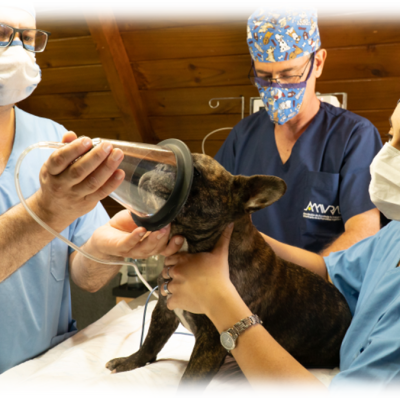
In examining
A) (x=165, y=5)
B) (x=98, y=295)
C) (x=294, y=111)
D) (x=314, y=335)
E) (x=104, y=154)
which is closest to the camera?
(x=104, y=154)

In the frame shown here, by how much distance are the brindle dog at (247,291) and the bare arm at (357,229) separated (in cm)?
34

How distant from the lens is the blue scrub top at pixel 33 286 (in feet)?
4.28

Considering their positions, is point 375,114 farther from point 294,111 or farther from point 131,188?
point 131,188

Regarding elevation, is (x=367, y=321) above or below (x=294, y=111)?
below

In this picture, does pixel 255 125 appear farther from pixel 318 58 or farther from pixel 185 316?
pixel 185 316

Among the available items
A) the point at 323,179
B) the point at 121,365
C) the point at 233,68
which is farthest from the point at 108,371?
the point at 233,68

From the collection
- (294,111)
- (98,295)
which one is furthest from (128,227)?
(98,295)

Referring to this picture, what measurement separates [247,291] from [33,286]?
2.38ft

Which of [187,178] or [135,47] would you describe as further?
[135,47]

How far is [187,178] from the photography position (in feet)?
2.89

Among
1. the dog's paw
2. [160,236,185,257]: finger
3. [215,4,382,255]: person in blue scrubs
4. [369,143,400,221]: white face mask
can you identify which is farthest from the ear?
the dog's paw

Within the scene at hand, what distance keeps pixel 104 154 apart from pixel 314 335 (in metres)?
0.84

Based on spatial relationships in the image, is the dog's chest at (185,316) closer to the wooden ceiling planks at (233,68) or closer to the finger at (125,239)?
the finger at (125,239)

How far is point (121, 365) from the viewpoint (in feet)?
3.96
